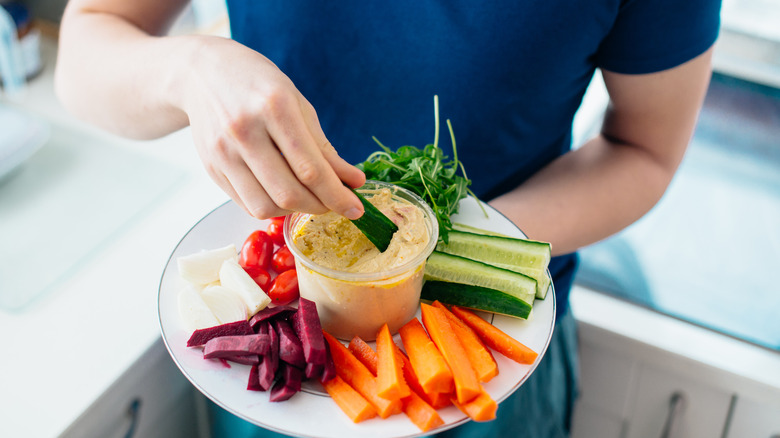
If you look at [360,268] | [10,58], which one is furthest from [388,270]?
[10,58]

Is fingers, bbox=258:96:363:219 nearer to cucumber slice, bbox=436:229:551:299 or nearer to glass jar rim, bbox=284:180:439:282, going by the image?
glass jar rim, bbox=284:180:439:282

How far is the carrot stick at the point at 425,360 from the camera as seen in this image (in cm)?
75

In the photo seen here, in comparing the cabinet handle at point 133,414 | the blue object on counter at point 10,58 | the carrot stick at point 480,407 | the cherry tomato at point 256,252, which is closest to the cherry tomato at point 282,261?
the cherry tomato at point 256,252

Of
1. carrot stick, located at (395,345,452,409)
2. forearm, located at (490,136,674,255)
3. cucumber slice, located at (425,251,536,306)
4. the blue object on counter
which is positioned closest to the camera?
carrot stick, located at (395,345,452,409)

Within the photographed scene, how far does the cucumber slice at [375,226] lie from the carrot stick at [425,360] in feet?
0.40

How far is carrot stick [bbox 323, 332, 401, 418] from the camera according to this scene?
75 cm

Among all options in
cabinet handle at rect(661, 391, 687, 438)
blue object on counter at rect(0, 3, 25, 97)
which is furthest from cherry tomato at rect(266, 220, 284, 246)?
cabinet handle at rect(661, 391, 687, 438)

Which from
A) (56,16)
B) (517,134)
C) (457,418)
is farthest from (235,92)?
(56,16)

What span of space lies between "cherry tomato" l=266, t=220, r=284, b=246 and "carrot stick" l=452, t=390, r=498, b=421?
0.41 meters

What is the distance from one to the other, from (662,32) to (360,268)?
61 centimetres

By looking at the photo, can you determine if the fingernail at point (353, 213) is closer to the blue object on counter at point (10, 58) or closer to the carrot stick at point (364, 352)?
the carrot stick at point (364, 352)

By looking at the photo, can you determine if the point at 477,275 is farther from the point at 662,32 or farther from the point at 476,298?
the point at 662,32

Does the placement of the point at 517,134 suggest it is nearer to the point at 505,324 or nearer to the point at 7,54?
the point at 505,324

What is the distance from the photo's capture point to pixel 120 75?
0.94 metres
